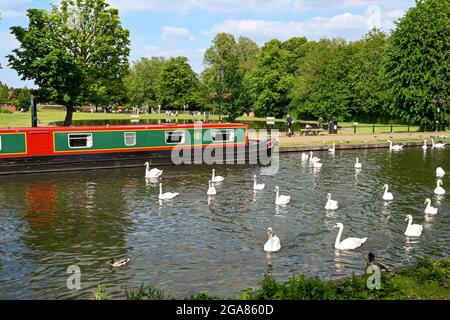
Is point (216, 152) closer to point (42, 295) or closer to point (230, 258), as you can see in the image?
point (230, 258)

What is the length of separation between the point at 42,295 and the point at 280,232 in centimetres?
785

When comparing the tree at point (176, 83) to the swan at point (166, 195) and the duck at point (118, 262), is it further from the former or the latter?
the duck at point (118, 262)

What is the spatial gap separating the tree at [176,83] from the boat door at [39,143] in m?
73.9

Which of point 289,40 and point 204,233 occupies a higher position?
point 289,40

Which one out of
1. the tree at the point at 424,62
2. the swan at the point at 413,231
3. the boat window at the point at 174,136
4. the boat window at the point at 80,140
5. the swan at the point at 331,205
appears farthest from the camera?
the tree at the point at 424,62

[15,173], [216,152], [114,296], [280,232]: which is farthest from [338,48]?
[114,296]

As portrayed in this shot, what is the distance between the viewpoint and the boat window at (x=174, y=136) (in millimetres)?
31906

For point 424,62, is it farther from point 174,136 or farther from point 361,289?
point 361,289

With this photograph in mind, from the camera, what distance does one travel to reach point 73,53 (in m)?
45.9

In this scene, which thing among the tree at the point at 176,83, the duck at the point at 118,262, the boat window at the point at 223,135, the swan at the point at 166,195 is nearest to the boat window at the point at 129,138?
the boat window at the point at 223,135

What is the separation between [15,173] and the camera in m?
27.3

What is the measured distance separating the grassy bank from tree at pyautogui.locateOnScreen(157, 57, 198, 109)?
93991 millimetres

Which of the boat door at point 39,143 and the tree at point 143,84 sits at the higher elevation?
the tree at point 143,84

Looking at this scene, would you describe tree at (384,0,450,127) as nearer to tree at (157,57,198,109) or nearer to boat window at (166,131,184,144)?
boat window at (166,131,184,144)
